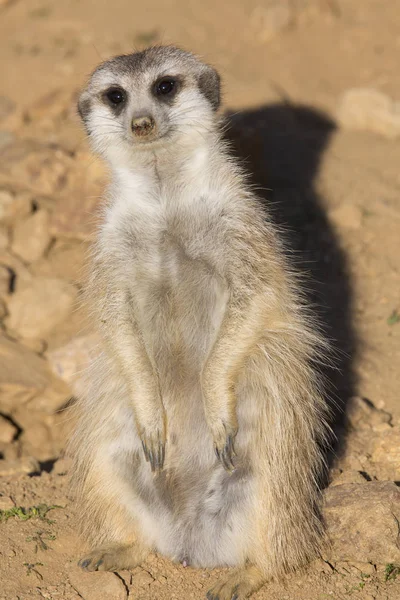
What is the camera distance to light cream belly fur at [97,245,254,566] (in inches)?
118

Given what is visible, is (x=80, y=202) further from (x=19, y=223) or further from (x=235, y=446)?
(x=235, y=446)

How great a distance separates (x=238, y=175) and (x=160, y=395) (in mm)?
831

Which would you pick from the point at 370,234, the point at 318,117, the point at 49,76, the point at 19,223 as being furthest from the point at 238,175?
the point at 49,76

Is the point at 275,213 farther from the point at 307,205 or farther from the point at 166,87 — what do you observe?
the point at 166,87

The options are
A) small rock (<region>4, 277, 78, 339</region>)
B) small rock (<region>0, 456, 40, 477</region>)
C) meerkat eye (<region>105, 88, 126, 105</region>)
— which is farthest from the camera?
small rock (<region>4, 277, 78, 339</region>)

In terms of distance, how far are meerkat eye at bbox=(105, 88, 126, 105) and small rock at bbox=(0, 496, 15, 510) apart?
1.53 metres

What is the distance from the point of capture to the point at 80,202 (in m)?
4.79

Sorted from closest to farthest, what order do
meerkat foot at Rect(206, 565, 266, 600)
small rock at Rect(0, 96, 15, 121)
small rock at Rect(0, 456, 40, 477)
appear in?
meerkat foot at Rect(206, 565, 266, 600)
small rock at Rect(0, 456, 40, 477)
small rock at Rect(0, 96, 15, 121)

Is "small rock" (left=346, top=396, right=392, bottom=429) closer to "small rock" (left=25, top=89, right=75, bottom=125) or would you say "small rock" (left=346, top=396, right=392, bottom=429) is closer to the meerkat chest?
the meerkat chest

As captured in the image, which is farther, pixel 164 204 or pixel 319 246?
pixel 319 246

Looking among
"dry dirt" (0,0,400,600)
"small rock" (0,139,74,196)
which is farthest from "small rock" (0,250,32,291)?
"small rock" (0,139,74,196)

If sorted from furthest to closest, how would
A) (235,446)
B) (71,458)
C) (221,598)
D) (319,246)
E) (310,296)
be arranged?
(319,246) < (310,296) < (71,458) < (235,446) < (221,598)

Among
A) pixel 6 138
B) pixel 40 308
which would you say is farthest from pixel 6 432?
pixel 6 138

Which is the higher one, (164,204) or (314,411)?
(164,204)
